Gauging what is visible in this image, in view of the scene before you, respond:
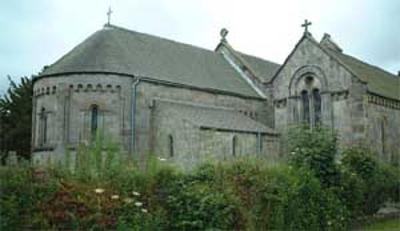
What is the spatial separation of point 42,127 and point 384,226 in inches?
Answer: 804

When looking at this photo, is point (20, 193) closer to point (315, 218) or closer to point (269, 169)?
point (269, 169)

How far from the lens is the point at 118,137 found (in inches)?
1170

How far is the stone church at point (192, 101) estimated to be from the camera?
97.5 ft

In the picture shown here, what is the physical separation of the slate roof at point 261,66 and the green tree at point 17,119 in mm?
19522

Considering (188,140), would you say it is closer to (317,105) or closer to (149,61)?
(149,61)

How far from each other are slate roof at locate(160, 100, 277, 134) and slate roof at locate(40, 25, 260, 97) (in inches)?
68.5

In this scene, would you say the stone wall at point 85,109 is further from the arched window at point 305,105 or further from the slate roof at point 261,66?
the slate roof at point 261,66

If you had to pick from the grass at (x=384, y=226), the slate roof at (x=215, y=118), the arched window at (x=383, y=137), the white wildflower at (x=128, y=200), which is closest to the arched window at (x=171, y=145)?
the slate roof at (x=215, y=118)

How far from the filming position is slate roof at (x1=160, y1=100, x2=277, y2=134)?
29.4 meters

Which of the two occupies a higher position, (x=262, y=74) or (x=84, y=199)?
(x=262, y=74)

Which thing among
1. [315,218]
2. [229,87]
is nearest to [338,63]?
[229,87]

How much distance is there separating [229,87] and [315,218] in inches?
829

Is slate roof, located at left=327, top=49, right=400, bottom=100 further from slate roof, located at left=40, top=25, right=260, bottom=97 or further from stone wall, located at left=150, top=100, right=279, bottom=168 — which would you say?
stone wall, located at left=150, top=100, right=279, bottom=168

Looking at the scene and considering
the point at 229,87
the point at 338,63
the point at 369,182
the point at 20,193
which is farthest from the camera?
the point at 229,87
